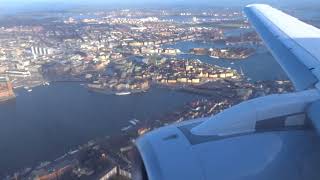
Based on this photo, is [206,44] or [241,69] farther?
[206,44]

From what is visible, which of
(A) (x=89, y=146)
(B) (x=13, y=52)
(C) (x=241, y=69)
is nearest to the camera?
(A) (x=89, y=146)

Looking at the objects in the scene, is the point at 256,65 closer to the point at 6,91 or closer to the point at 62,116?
the point at 62,116

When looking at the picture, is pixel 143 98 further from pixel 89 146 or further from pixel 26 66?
pixel 26 66

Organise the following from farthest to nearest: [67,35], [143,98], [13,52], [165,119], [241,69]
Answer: [67,35] → [13,52] → [241,69] → [143,98] → [165,119]

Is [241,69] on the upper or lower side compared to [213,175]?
lower

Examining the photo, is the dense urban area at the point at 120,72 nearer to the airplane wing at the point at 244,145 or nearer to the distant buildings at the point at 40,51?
the distant buildings at the point at 40,51

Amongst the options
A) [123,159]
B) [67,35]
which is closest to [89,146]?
[123,159]

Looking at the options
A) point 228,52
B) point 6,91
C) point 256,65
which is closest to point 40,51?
point 6,91

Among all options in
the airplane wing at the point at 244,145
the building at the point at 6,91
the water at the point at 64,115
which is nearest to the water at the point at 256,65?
the water at the point at 64,115
